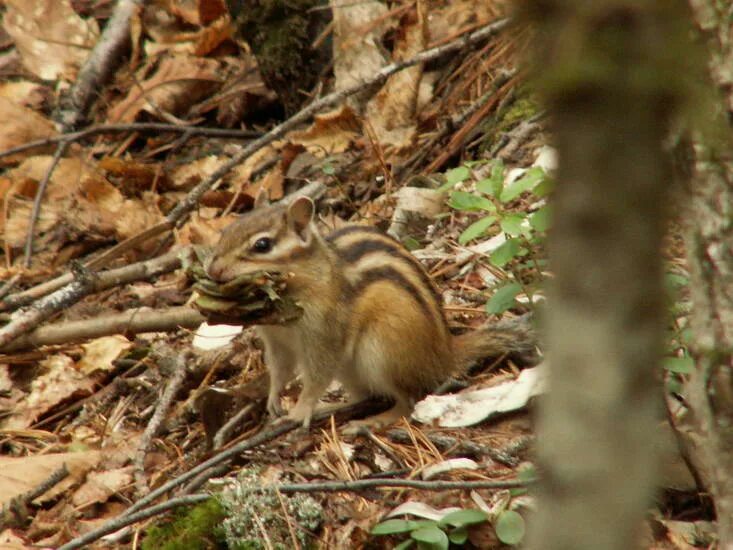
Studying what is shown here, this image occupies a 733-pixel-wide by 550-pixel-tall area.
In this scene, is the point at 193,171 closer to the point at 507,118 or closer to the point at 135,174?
the point at 135,174

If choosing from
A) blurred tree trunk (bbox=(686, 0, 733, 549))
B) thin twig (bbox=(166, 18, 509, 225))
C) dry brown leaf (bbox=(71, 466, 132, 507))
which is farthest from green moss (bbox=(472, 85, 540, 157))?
blurred tree trunk (bbox=(686, 0, 733, 549))

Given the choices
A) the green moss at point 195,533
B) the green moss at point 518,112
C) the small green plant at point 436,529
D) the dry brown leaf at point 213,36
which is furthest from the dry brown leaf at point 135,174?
the small green plant at point 436,529

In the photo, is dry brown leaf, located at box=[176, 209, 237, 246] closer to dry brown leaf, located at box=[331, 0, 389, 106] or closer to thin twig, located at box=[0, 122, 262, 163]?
thin twig, located at box=[0, 122, 262, 163]

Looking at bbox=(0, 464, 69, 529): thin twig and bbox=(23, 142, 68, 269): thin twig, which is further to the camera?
bbox=(23, 142, 68, 269): thin twig

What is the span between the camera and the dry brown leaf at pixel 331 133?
616 centimetres

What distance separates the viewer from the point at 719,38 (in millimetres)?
1984

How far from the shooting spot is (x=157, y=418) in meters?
3.96

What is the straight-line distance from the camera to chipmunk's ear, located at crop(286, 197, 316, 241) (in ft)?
13.2

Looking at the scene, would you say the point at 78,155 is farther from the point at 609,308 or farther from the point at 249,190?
the point at 609,308

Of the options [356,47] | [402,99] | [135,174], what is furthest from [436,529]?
[135,174]

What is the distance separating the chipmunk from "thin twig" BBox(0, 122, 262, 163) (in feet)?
8.62

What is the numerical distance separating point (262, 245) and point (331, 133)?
2.48 metres

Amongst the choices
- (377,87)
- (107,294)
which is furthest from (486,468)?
(377,87)

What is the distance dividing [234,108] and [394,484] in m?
4.56
